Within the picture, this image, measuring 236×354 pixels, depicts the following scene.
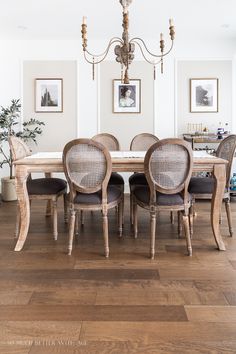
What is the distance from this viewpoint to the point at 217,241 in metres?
3.03

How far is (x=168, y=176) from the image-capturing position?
9.39 ft

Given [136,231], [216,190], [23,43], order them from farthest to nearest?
[23,43] < [136,231] < [216,190]

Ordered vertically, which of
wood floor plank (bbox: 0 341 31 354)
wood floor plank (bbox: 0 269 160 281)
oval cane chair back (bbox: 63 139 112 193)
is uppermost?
oval cane chair back (bbox: 63 139 112 193)

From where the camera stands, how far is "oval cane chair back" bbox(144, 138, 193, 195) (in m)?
2.78

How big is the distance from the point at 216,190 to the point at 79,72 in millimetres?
3486

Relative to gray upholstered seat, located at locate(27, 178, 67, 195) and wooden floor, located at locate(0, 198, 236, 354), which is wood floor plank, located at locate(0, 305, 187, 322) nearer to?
wooden floor, located at locate(0, 198, 236, 354)

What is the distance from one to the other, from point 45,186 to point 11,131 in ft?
7.46

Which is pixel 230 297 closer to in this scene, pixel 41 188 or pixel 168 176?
pixel 168 176

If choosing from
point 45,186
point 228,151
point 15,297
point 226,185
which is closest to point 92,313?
point 15,297

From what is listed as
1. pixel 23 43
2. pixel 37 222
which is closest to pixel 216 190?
pixel 37 222

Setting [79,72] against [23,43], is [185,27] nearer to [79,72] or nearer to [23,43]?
[79,72]

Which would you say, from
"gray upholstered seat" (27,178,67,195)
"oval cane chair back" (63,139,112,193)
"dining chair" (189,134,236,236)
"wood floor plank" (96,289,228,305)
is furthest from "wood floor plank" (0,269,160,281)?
"dining chair" (189,134,236,236)

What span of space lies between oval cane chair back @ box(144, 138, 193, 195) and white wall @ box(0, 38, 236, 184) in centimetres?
301

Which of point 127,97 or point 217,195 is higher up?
point 127,97
